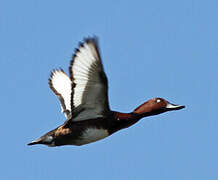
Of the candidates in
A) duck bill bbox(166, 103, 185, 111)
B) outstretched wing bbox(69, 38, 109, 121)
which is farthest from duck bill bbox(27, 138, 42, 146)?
duck bill bbox(166, 103, 185, 111)

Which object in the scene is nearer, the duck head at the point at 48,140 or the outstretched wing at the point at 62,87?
the duck head at the point at 48,140

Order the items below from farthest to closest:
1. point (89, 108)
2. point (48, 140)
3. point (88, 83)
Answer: point (48, 140), point (89, 108), point (88, 83)

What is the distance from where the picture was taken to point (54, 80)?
49.4ft

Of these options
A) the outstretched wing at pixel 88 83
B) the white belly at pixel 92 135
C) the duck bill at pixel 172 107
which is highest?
the outstretched wing at pixel 88 83

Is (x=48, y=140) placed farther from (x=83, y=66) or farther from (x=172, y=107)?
Result: (x=172, y=107)

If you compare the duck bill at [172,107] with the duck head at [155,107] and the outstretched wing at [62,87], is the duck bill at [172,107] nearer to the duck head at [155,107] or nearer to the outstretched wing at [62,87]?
the duck head at [155,107]

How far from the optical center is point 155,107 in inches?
513

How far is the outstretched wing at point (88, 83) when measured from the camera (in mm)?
11148

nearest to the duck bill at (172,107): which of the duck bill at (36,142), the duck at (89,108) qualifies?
the duck at (89,108)

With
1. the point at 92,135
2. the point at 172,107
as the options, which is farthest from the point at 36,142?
the point at 172,107

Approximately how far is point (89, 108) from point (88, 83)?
870 mm

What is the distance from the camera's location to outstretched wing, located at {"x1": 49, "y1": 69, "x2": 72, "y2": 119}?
45.6 feet

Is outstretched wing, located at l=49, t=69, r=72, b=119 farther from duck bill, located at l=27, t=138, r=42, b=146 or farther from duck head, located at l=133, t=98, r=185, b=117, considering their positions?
duck head, located at l=133, t=98, r=185, b=117

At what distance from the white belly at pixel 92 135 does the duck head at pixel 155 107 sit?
911 millimetres
